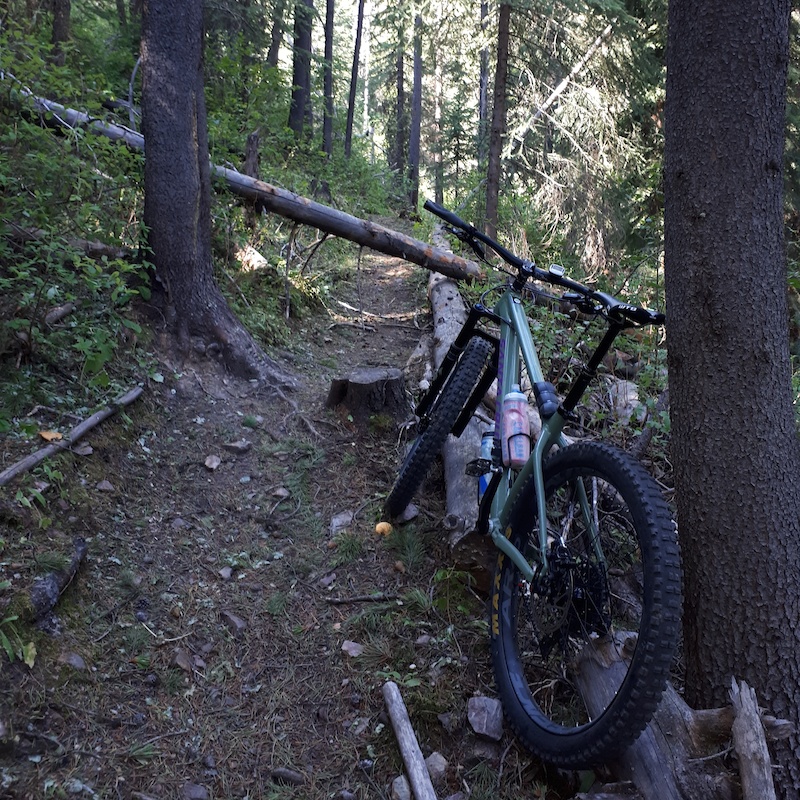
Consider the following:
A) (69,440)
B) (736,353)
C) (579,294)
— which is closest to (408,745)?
(736,353)

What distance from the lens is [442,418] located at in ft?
13.2

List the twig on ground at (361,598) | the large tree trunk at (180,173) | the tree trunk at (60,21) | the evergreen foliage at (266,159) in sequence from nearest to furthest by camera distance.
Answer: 1. the twig on ground at (361,598)
2. the evergreen foliage at (266,159)
3. the large tree trunk at (180,173)
4. the tree trunk at (60,21)

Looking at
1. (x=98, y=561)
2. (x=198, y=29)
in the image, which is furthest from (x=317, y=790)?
(x=198, y=29)

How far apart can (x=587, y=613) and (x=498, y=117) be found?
985cm

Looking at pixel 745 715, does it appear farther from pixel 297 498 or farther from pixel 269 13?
pixel 269 13

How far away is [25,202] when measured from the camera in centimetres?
429

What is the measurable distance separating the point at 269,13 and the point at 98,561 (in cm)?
1469

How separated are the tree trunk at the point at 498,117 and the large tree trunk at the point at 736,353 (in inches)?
332

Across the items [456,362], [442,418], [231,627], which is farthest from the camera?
[456,362]

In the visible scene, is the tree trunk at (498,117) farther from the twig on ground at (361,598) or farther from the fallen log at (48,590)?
the fallen log at (48,590)

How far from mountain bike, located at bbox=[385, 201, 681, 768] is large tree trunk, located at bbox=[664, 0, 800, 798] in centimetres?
29

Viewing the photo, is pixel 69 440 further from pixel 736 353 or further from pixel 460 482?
pixel 736 353

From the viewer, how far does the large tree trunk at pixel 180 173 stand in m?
5.33

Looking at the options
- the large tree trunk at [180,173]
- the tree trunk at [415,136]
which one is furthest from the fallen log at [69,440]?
the tree trunk at [415,136]
